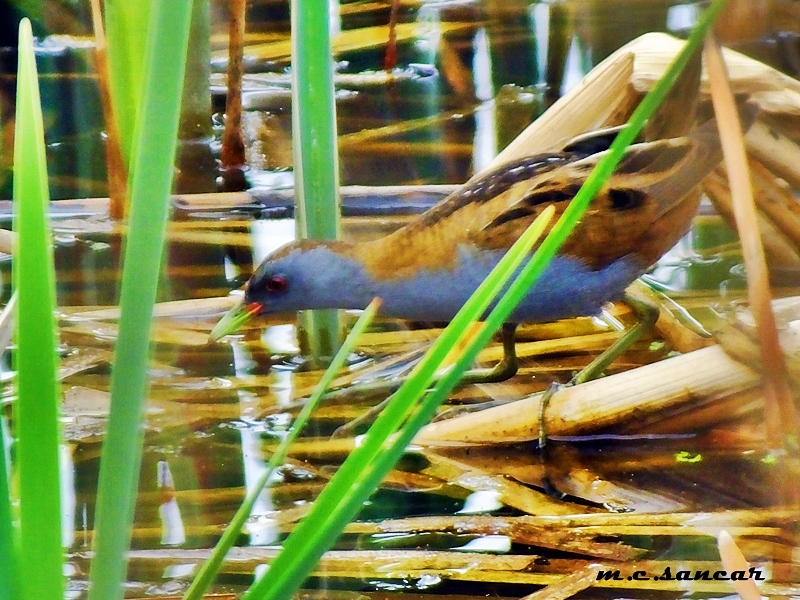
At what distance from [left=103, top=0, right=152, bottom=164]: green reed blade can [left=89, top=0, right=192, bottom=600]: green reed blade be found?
2.46 ft

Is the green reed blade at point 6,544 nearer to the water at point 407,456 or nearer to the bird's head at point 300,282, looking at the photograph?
the water at point 407,456

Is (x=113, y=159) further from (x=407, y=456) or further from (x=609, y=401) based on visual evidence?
(x=609, y=401)

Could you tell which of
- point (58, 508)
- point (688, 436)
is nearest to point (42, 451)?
point (58, 508)

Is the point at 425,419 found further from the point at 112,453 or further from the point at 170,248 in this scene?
A: the point at 170,248

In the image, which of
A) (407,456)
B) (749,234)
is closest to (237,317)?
(407,456)

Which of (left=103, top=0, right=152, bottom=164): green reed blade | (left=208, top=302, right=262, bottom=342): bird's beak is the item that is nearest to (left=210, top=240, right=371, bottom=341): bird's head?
(left=208, top=302, right=262, bottom=342): bird's beak

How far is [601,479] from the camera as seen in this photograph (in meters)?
1.08

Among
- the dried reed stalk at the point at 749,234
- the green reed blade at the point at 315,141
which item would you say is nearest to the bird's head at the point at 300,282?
the green reed blade at the point at 315,141

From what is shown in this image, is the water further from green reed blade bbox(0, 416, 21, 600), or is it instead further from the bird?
green reed blade bbox(0, 416, 21, 600)

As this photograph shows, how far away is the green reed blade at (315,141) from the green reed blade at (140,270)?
714mm

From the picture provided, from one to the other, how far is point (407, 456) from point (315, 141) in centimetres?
44

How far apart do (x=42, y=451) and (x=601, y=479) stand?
713 mm

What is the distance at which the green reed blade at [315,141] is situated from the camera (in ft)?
3.99

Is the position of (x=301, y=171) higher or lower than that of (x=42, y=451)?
higher
